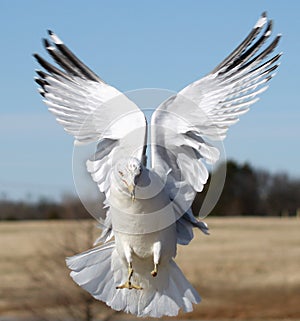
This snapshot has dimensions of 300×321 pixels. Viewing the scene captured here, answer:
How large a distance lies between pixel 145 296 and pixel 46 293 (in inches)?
426

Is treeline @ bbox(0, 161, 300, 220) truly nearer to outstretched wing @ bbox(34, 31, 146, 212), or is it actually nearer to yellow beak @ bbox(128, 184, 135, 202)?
outstretched wing @ bbox(34, 31, 146, 212)

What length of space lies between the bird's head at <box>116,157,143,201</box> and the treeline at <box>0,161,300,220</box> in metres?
38.7

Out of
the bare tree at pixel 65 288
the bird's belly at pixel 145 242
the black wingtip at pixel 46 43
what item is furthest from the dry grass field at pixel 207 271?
the bird's belly at pixel 145 242

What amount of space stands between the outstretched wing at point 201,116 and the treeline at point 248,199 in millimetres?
37132

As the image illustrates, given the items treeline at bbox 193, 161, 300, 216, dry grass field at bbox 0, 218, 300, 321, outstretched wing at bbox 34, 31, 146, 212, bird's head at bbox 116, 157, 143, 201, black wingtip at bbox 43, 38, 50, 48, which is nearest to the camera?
bird's head at bbox 116, 157, 143, 201

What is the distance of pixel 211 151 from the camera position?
8133 millimetres

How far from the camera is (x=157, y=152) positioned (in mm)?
8117

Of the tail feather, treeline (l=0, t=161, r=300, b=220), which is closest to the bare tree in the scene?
the tail feather

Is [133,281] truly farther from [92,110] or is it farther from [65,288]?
[65,288]

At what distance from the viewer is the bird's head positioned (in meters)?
7.00

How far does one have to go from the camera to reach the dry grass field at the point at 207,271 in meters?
18.5

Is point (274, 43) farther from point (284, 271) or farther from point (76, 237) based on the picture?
point (284, 271)

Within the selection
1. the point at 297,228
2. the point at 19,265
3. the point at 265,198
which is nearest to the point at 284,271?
the point at 19,265

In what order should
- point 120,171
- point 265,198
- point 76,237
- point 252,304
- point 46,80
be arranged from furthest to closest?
point 265,198 < point 252,304 < point 76,237 < point 46,80 < point 120,171
